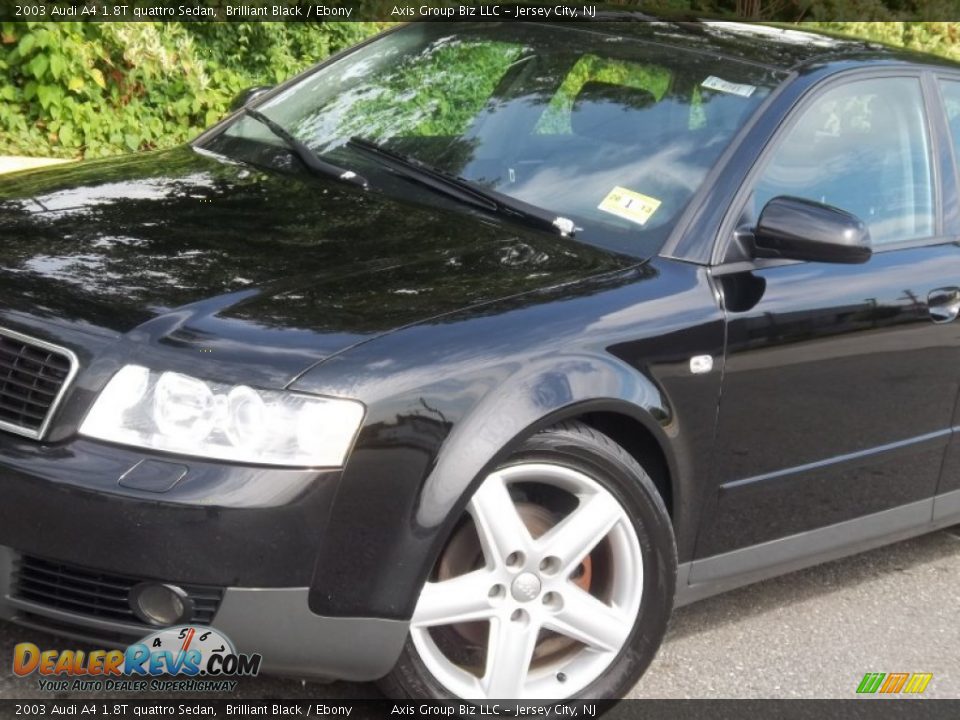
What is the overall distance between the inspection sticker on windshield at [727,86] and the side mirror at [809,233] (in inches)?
17.8

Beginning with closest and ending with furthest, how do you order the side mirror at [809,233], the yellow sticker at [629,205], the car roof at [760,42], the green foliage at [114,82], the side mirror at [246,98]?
the side mirror at [809,233], the yellow sticker at [629,205], the car roof at [760,42], the side mirror at [246,98], the green foliage at [114,82]

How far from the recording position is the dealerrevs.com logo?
115 inches

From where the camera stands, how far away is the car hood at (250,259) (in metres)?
3.02

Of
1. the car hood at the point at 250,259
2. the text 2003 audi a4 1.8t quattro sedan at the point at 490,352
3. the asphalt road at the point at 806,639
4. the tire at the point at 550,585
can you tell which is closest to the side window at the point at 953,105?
the text 2003 audi a4 1.8t quattro sedan at the point at 490,352

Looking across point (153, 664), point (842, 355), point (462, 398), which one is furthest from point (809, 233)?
point (153, 664)

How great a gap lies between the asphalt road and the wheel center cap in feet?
1.55

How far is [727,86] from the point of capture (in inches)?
160

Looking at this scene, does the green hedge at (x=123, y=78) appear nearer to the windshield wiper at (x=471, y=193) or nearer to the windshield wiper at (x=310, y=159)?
the windshield wiper at (x=310, y=159)

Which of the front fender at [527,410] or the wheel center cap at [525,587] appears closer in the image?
the front fender at [527,410]

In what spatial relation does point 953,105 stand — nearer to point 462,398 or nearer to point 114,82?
point 462,398

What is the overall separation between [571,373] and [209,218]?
1.06 metres

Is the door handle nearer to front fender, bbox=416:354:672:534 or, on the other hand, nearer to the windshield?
the windshield

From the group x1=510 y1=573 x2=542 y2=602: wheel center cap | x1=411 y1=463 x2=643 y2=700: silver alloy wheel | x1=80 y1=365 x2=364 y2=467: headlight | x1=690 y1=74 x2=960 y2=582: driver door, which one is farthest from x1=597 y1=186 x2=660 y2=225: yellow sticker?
x1=80 y1=365 x2=364 y2=467: headlight

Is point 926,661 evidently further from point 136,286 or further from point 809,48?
point 136,286
